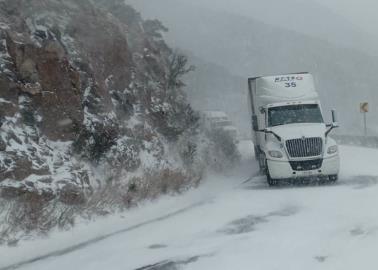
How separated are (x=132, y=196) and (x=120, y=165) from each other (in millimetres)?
1935

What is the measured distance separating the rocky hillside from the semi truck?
8.54ft

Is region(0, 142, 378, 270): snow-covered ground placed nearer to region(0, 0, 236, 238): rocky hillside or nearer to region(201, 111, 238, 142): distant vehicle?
region(0, 0, 236, 238): rocky hillside

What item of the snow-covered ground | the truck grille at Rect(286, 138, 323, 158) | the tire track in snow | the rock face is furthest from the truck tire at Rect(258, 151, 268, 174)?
the tire track in snow

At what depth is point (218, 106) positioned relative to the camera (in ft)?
234

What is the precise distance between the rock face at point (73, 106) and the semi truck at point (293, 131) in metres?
3.12

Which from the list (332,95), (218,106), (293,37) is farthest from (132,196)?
(293,37)

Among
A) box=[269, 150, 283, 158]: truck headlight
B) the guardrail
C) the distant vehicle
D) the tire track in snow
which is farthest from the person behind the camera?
the guardrail

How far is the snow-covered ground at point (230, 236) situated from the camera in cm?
798

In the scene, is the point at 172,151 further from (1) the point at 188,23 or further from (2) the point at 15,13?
(1) the point at 188,23

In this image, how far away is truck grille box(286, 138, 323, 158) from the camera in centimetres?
1524

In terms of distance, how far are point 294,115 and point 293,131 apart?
1339mm

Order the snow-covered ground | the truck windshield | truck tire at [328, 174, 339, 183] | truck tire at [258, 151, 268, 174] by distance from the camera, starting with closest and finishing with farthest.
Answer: the snow-covered ground
truck tire at [328, 174, 339, 183]
truck tire at [258, 151, 268, 174]
the truck windshield

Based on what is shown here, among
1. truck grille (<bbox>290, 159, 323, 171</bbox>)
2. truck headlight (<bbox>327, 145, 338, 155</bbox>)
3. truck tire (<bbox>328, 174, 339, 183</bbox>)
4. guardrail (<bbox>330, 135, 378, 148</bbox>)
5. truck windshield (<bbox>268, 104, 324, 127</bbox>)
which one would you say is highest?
truck windshield (<bbox>268, 104, 324, 127</bbox>)

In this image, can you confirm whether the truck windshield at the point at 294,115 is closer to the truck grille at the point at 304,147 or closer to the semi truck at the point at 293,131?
the semi truck at the point at 293,131
